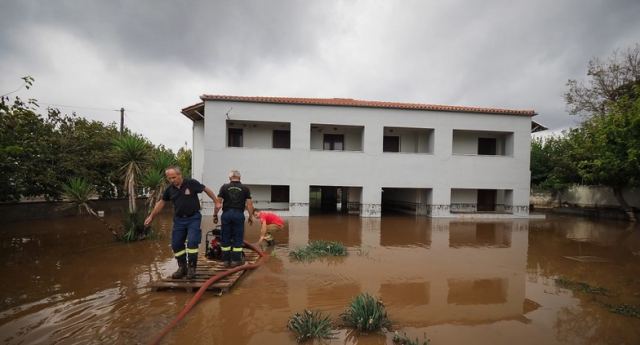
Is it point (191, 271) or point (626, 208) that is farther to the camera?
point (626, 208)

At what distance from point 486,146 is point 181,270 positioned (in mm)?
17894

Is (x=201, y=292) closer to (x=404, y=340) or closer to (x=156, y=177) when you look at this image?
(x=404, y=340)

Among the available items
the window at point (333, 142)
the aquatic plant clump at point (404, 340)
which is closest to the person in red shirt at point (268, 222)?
the aquatic plant clump at point (404, 340)

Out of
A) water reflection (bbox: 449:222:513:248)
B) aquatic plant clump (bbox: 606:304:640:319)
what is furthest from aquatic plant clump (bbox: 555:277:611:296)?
water reflection (bbox: 449:222:513:248)

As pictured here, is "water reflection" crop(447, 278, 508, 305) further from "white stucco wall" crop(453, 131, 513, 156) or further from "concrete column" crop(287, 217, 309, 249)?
"white stucco wall" crop(453, 131, 513, 156)

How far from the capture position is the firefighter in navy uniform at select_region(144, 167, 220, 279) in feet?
15.5

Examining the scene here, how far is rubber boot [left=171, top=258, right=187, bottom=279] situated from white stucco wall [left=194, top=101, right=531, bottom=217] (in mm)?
9641

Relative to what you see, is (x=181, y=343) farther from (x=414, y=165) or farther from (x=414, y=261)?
(x=414, y=165)

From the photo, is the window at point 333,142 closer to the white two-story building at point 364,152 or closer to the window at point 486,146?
the white two-story building at point 364,152

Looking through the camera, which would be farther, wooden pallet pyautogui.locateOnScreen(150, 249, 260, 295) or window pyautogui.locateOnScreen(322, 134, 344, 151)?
window pyautogui.locateOnScreen(322, 134, 344, 151)

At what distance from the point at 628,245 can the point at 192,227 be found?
12.9m

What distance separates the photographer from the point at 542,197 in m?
23.3

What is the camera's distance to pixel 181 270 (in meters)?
4.85

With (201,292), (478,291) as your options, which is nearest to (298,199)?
(478,291)
